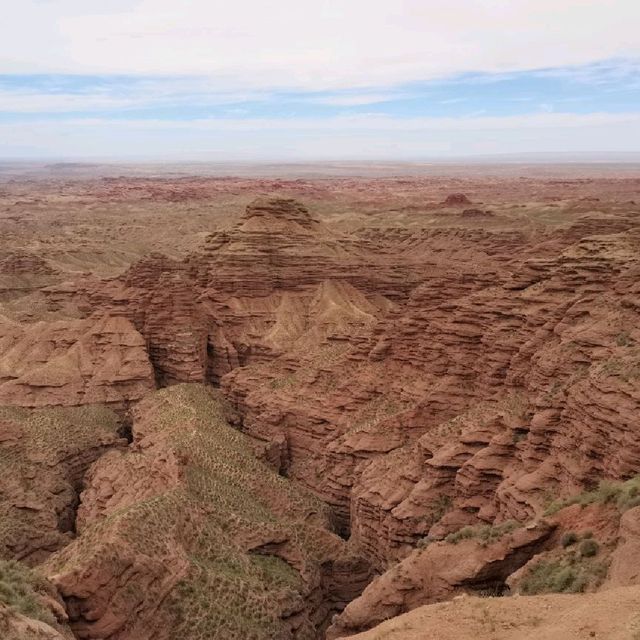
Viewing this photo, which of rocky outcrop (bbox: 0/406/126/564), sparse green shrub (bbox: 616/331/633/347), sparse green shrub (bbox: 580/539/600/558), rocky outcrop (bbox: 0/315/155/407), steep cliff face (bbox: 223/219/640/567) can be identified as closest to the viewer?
sparse green shrub (bbox: 580/539/600/558)

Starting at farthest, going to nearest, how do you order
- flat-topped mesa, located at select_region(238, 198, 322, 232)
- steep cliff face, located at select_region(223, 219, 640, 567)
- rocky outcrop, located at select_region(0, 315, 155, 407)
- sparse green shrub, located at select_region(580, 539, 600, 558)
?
flat-topped mesa, located at select_region(238, 198, 322, 232), rocky outcrop, located at select_region(0, 315, 155, 407), steep cliff face, located at select_region(223, 219, 640, 567), sparse green shrub, located at select_region(580, 539, 600, 558)

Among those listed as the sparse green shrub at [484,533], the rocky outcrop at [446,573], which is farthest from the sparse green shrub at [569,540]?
the sparse green shrub at [484,533]

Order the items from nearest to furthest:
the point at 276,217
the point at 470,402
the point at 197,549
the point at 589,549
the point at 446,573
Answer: the point at 589,549
the point at 446,573
the point at 197,549
the point at 470,402
the point at 276,217

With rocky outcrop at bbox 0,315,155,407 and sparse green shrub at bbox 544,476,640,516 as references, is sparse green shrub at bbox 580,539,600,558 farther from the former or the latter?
rocky outcrop at bbox 0,315,155,407

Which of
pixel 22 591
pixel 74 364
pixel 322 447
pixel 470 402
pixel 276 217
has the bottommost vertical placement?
pixel 322 447

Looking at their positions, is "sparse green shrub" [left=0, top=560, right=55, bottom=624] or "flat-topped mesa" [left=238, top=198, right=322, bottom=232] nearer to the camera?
"sparse green shrub" [left=0, top=560, right=55, bottom=624]

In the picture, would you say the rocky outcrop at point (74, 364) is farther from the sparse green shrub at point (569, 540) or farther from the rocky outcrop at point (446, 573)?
the sparse green shrub at point (569, 540)

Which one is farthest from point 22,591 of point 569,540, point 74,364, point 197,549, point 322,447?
point 74,364

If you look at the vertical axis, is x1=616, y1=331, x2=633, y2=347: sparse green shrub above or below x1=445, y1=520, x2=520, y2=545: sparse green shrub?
above

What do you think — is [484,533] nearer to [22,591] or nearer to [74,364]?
[22,591]

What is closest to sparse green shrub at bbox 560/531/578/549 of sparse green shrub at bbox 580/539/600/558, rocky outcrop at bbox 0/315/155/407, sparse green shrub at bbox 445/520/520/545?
sparse green shrub at bbox 580/539/600/558
